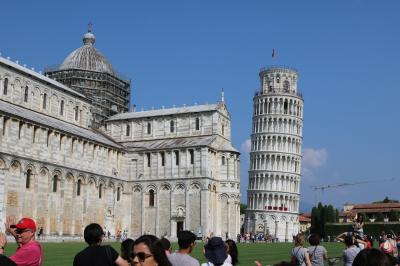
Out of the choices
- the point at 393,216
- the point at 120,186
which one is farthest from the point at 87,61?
the point at 393,216

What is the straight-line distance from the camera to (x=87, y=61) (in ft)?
243

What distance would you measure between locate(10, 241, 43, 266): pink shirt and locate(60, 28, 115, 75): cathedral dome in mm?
67373

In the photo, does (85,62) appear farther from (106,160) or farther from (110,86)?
Answer: (106,160)

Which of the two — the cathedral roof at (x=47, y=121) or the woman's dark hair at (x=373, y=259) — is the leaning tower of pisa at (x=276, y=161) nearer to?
the cathedral roof at (x=47, y=121)

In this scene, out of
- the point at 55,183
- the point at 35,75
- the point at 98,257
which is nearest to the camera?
the point at 98,257

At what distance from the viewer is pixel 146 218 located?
6538 cm

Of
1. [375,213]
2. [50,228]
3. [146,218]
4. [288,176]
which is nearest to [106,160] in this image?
[146,218]

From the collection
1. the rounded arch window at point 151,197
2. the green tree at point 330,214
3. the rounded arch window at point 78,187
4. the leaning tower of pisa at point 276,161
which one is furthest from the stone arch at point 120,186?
the green tree at point 330,214

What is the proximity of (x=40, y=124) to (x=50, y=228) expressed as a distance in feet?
30.3

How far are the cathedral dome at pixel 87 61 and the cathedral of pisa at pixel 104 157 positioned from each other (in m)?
0.13

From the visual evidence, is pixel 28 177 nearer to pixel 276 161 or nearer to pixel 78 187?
pixel 78 187

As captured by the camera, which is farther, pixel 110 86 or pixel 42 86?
pixel 110 86

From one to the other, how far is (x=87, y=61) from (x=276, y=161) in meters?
36.8

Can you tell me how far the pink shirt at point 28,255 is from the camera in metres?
7.41
